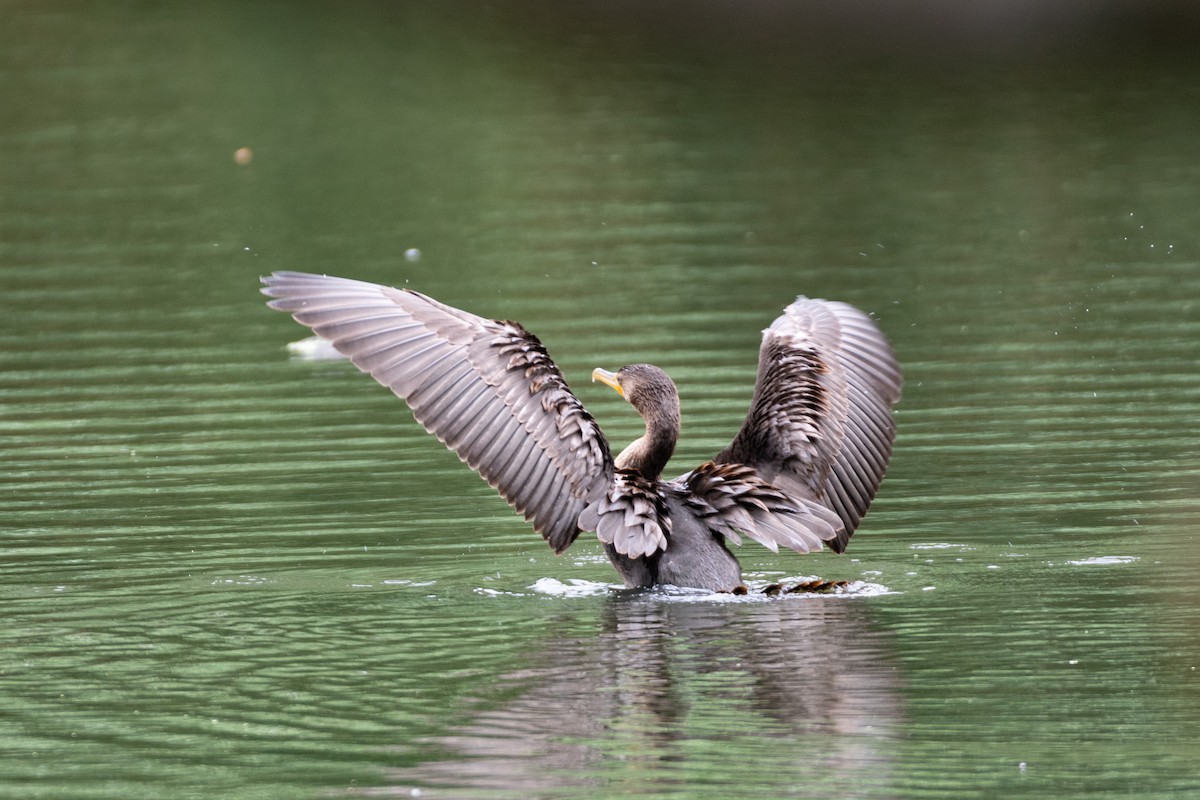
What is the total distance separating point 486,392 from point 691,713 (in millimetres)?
3064

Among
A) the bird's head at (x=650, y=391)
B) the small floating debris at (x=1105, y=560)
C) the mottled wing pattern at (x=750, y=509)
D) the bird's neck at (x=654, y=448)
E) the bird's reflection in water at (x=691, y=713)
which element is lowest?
the small floating debris at (x=1105, y=560)

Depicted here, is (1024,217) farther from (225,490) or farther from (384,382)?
(384,382)

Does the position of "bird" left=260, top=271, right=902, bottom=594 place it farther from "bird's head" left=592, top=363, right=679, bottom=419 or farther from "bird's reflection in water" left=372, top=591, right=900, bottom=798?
"bird's reflection in water" left=372, top=591, right=900, bottom=798

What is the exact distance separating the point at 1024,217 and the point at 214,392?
1129cm

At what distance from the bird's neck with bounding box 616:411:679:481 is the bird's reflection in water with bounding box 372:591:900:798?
47.2 inches

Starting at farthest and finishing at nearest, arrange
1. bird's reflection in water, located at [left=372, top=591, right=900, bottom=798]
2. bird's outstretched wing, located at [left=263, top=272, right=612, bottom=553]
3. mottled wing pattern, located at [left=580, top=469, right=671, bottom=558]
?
1. bird's outstretched wing, located at [left=263, top=272, right=612, bottom=553]
2. mottled wing pattern, located at [left=580, top=469, right=671, bottom=558]
3. bird's reflection in water, located at [left=372, top=591, right=900, bottom=798]

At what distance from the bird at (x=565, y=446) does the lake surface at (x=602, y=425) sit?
0.34 metres

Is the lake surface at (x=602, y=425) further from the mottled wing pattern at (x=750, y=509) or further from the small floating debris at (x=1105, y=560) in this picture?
the mottled wing pattern at (x=750, y=509)

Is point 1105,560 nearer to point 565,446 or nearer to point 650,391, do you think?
point 650,391

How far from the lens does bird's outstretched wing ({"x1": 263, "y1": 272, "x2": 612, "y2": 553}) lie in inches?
399

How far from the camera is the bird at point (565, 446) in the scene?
998 centimetres

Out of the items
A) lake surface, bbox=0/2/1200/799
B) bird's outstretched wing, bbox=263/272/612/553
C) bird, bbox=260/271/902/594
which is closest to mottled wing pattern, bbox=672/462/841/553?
bird, bbox=260/271/902/594

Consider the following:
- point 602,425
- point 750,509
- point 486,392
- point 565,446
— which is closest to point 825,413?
point 750,509

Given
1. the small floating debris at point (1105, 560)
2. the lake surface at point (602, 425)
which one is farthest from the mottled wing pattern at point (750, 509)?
the small floating debris at point (1105, 560)
